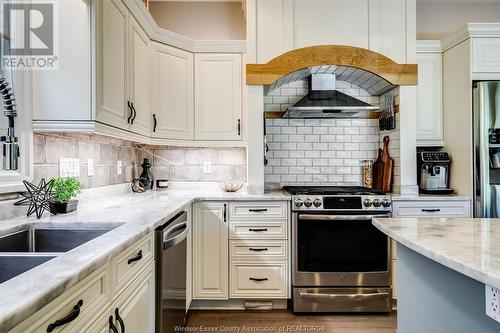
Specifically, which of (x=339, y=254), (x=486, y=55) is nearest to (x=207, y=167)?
(x=339, y=254)

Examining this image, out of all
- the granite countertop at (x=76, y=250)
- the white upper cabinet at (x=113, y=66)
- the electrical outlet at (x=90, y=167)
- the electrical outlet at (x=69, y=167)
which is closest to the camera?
the granite countertop at (x=76, y=250)

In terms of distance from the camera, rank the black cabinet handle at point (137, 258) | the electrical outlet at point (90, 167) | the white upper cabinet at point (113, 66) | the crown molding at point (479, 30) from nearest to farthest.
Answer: the black cabinet handle at point (137, 258), the white upper cabinet at point (113, 66), the electrical outlet at point (90, 167), the crown molding at point (479, 30)

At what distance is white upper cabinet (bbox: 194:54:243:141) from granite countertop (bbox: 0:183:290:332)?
928mm

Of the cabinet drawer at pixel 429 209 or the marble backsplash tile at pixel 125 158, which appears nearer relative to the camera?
the marble backsplash tile at pixel 125 158

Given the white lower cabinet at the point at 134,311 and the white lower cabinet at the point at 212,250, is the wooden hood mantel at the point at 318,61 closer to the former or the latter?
the white lower cabinet at the point at 212,250

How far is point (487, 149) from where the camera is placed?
8.50 ft

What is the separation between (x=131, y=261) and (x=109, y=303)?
21 centimetres

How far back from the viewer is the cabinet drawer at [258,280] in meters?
2.59

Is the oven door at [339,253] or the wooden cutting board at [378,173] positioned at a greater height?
the wooden cutting board at [378,173]

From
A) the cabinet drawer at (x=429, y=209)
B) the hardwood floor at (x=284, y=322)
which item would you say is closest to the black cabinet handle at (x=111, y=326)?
the hardwood floor at (x=284, y=322)

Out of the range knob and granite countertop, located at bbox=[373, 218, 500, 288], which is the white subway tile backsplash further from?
granite countertop, located at bbox=[373, 218, 500, 288]

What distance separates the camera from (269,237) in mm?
2586

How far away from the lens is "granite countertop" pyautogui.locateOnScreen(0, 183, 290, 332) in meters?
0.62

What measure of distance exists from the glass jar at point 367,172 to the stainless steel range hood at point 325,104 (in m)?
0.48
